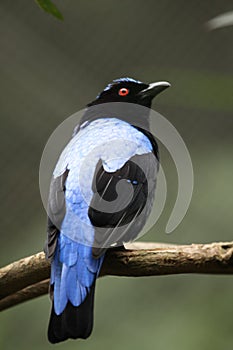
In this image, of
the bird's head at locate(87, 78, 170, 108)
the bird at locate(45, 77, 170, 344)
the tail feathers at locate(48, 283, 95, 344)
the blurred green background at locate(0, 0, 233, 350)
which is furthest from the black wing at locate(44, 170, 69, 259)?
the blurred green background at locate(0, 0, 233, 350)

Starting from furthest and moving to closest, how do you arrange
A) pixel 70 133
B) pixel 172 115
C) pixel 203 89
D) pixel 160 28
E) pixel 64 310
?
pixel 160 28 → pixel 172 115 → pixel 70 133 → pixel 64 310 → pixel 203 89

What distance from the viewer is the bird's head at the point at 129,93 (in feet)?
7.52

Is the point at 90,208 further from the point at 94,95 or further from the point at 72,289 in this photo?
the point at 94,95

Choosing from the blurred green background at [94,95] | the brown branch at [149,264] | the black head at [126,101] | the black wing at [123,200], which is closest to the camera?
the brown branch at [149,264]

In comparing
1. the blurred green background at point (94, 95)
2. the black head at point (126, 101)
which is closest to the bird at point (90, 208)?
the black head at point (126, 101)

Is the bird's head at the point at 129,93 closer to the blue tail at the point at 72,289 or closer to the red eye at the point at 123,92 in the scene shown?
the red eye at the point at 123,92

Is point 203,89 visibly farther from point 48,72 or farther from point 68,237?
point 48,72

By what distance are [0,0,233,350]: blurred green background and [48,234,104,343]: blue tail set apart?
0.97 meters

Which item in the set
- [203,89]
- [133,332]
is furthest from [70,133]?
[203,89]

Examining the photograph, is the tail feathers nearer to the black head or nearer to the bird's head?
the black head

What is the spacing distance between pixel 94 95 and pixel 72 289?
1230 mm

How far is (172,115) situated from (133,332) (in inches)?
34.2

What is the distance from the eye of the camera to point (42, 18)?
2.78m

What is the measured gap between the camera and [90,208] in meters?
1.71
